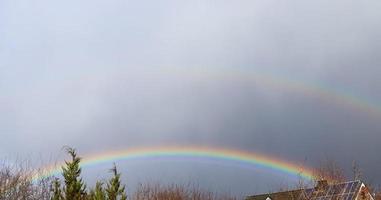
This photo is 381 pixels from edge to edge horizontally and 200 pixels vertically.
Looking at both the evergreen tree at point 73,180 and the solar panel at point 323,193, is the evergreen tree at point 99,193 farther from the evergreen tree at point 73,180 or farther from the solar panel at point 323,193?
the solar panel at point 323,193

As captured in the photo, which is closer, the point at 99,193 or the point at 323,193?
the point at 99,193

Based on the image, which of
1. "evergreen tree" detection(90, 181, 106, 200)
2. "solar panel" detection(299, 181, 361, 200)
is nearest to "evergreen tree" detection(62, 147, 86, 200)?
"evergreen tree" detection(90, 181, 106, 200)

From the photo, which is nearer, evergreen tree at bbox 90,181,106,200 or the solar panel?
evergreen tree at bbox 90,181,106,200

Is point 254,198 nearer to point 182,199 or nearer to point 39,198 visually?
point 182,199

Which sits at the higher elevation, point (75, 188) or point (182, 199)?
point (182, 199)

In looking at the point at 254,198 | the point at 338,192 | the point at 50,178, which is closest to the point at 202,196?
the point at 50,178

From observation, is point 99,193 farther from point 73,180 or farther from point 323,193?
point 323,193

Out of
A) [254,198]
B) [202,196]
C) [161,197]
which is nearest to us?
[161,197]

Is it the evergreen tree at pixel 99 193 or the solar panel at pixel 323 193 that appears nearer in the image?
the evergreen tree at pixel 99 193

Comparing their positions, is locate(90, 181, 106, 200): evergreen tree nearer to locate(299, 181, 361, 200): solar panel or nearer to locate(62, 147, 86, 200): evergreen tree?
locate(62, 147, 86, 200): evergreen tree

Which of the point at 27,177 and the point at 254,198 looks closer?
the point at 27,177

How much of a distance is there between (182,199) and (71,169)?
17595mm

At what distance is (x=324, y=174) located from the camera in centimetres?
2911

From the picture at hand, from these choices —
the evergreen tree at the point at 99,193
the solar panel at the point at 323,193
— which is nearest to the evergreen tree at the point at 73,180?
the evergreen tree at the point at 99,193
